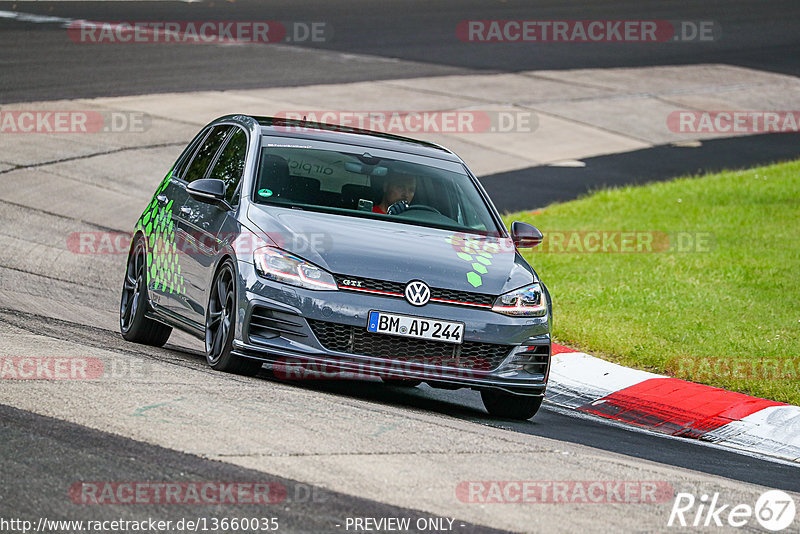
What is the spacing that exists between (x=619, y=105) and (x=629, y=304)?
557 inches

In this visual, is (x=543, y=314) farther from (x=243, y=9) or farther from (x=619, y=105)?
(x=243, y=9)

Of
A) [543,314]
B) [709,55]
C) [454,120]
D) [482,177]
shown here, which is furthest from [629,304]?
[709,55]

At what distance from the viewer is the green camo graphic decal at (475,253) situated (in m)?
8.00

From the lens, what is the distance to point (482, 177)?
64.2 ft

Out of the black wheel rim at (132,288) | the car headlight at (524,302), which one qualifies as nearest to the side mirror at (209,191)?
the black wheel rim at (132,288)

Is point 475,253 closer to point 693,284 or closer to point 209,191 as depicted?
point 209,191

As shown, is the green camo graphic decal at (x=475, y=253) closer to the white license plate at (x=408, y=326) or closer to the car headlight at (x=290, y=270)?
the white license plate at (x=408, y=326)

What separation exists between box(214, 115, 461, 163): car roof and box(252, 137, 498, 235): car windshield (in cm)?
12

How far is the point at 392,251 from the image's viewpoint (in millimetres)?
7941

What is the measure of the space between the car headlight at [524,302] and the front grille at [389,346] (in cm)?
31

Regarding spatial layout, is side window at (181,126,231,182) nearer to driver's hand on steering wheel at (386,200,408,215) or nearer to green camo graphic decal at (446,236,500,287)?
driver's hand on steering wheel at (386,200,408,215)

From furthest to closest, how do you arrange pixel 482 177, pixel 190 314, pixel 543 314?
pixel 482 177, pixel 190 314, pixel 543 314

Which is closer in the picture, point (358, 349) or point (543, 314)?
point (358, 349)

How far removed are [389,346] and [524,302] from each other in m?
0.97
